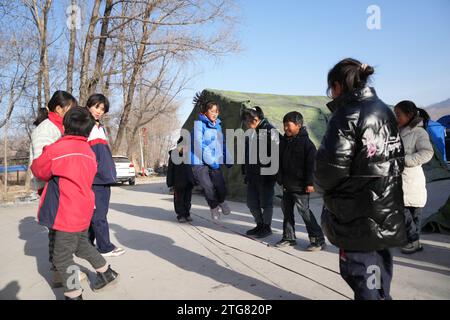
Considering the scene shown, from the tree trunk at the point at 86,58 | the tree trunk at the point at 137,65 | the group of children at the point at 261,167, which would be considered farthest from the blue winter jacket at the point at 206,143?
the tree trunk at the point at 86,58

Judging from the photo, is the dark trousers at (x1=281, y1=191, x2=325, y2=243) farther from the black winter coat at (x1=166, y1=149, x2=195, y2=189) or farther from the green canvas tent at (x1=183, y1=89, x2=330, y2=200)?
the green canvas tent at (x1=183, y1=89, x2=330, y2=200)

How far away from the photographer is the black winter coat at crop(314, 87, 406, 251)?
213 cm

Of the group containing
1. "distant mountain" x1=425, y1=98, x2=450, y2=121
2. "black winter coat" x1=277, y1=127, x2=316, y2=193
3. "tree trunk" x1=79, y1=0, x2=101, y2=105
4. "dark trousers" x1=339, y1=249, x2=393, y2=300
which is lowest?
"dark trousers" x1=339, y1=249, x2=393, y2=300

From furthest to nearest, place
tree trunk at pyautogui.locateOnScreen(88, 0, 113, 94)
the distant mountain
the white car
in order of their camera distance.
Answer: the distant mountain → the white car → tree trunk at pyautogui.locateOnScreen(88, 0, 113, 94)

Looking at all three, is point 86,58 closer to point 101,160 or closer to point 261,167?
point 261,167

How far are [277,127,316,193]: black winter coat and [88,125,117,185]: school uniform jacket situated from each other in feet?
6.72

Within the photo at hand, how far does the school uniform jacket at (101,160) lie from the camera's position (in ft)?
12.9

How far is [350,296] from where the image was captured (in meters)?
2.94

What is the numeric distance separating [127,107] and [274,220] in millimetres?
15176

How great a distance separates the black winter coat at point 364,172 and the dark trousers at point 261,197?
285 cm

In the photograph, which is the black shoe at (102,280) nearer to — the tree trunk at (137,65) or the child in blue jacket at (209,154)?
the child in blue jacket at (209,154)

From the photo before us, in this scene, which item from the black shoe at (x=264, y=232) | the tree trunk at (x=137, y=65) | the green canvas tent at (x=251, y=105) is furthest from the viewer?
the tree trunk at (x=137, y=65)

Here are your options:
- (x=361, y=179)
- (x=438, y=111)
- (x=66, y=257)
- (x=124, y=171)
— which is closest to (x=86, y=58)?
(x=124, y=171)

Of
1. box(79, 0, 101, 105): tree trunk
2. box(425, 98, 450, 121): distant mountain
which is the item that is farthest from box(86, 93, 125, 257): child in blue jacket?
box(425, 98, 450, 121): distant mountain
